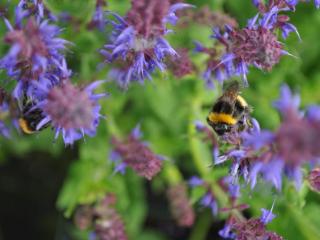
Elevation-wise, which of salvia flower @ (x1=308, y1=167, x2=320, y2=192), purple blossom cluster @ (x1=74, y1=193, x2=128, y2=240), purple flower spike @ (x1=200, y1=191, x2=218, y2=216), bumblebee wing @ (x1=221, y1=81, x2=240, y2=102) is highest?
bumblebee wing @ (x1=221, y1=81, x2=240, y2=102)

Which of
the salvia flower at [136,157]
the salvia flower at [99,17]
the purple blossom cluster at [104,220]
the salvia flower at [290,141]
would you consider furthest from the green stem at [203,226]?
the salvia flower at [290,141]

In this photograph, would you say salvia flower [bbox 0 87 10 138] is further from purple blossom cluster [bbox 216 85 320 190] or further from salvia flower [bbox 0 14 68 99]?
purple blossom cluster [bbox 216 85 320 190]

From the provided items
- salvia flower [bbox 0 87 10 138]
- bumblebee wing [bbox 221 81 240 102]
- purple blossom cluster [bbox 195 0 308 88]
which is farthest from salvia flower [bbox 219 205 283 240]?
salvia flower [bbox 0 87 10 138]

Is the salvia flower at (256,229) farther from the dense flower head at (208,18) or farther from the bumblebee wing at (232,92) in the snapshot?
the dense flower head at (208,18)

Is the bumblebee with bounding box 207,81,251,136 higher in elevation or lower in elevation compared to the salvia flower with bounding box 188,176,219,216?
higher

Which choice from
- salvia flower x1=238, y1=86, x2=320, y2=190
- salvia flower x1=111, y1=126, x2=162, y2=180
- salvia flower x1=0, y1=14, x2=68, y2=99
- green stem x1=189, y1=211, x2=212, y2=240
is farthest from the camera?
green stem x1=189, y1=211, x2=212, y2=240

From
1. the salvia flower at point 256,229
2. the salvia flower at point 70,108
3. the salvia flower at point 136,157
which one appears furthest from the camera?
the salvia flower at point 136,157

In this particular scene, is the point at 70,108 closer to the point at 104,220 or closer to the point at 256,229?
the point at 256,229
